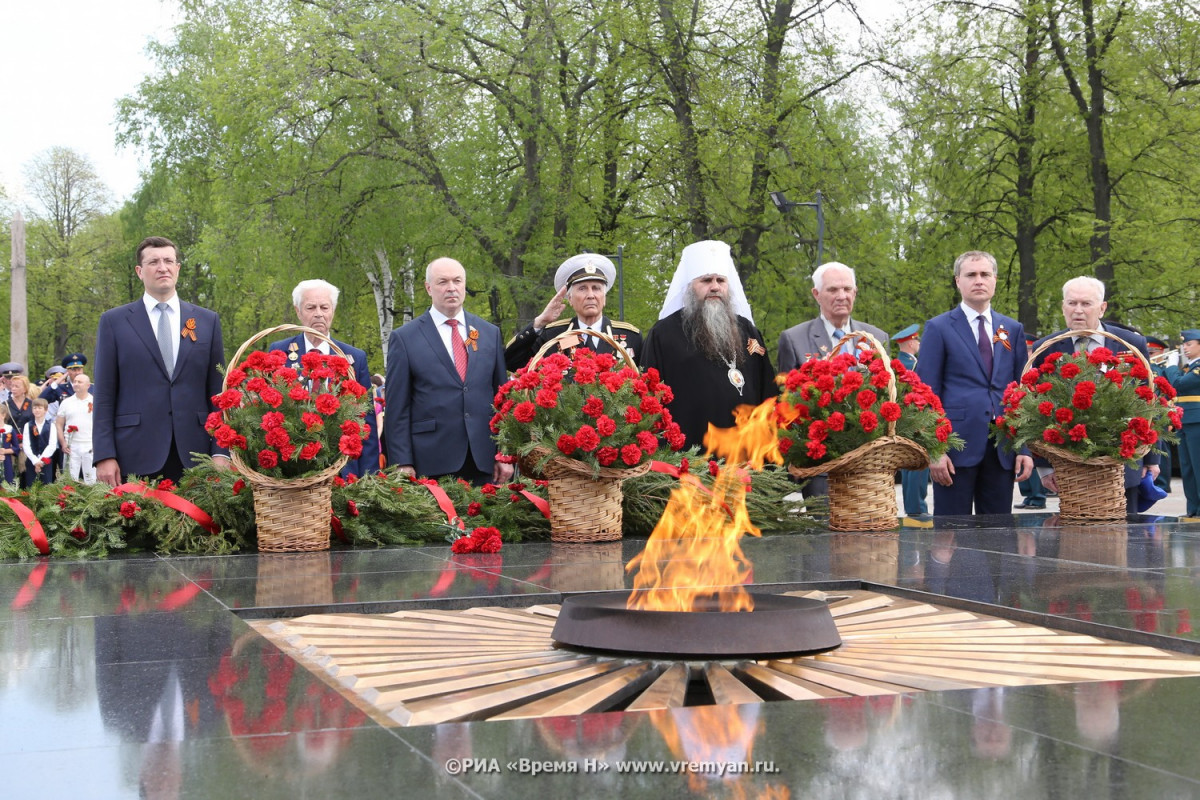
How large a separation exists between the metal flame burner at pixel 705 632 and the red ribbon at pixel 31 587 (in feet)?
7.67

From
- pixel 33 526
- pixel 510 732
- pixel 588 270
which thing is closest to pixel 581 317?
pixel 588 270

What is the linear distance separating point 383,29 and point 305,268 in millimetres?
5513

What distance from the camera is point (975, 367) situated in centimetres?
793

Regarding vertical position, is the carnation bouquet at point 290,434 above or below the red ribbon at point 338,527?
above

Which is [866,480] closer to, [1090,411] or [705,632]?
[1090,411]

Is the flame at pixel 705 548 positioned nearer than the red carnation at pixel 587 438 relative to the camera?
Yes

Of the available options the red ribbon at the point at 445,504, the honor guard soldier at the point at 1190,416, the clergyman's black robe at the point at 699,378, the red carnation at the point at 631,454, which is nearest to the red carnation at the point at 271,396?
the red ribbon at the point at 445,504

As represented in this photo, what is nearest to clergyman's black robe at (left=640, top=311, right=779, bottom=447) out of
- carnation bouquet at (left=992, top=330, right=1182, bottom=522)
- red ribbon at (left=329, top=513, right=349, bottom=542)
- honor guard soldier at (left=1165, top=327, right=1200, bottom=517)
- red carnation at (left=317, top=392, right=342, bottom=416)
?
carnation bouquet at (left=992, top=330, right=1182, bottom=522)

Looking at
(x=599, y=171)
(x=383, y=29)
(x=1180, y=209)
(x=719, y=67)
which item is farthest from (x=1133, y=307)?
(x=383, y=29)

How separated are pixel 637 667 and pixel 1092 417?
15.5ft

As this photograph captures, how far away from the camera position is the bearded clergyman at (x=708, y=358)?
798 centimetres

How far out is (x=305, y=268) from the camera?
2581 cm

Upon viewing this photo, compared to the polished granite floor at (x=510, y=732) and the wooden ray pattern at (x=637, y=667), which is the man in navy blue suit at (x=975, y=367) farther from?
the wooden ray pattern at (x=637, y=667)

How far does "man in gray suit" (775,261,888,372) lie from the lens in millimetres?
8531
